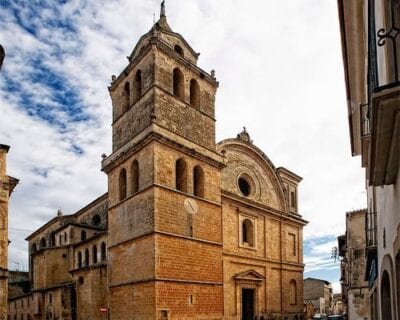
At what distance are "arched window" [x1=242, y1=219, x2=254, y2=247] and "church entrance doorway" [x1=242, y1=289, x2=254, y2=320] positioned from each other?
247 centimetres

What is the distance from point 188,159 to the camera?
68.9ft

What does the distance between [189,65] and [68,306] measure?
13817 mm

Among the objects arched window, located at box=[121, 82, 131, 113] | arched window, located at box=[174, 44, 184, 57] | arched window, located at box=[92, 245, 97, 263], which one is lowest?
arched window, located at box=[92, 245, 97, 263]

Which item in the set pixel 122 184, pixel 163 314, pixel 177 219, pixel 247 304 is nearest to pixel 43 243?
pixel 122 184

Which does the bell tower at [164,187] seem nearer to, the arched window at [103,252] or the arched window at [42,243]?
the arched window at [103,252]

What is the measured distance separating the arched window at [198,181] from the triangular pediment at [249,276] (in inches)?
195

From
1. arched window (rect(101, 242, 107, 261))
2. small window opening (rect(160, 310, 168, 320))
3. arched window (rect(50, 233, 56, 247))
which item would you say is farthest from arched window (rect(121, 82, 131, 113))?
arched window (rect(50, 233, 56, 247))

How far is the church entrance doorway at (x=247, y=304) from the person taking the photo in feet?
80.6

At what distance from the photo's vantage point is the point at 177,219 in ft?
64.7

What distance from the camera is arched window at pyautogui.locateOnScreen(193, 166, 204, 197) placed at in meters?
21.6

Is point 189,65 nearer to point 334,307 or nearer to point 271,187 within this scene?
point 271,187

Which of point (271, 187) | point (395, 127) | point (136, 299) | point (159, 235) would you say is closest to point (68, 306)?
point (136, 299)

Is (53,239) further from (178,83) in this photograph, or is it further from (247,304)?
(178,83)

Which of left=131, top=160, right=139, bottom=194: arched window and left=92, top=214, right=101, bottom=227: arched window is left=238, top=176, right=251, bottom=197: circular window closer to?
left=131, top=160, right=139, bottom=194: arched window
